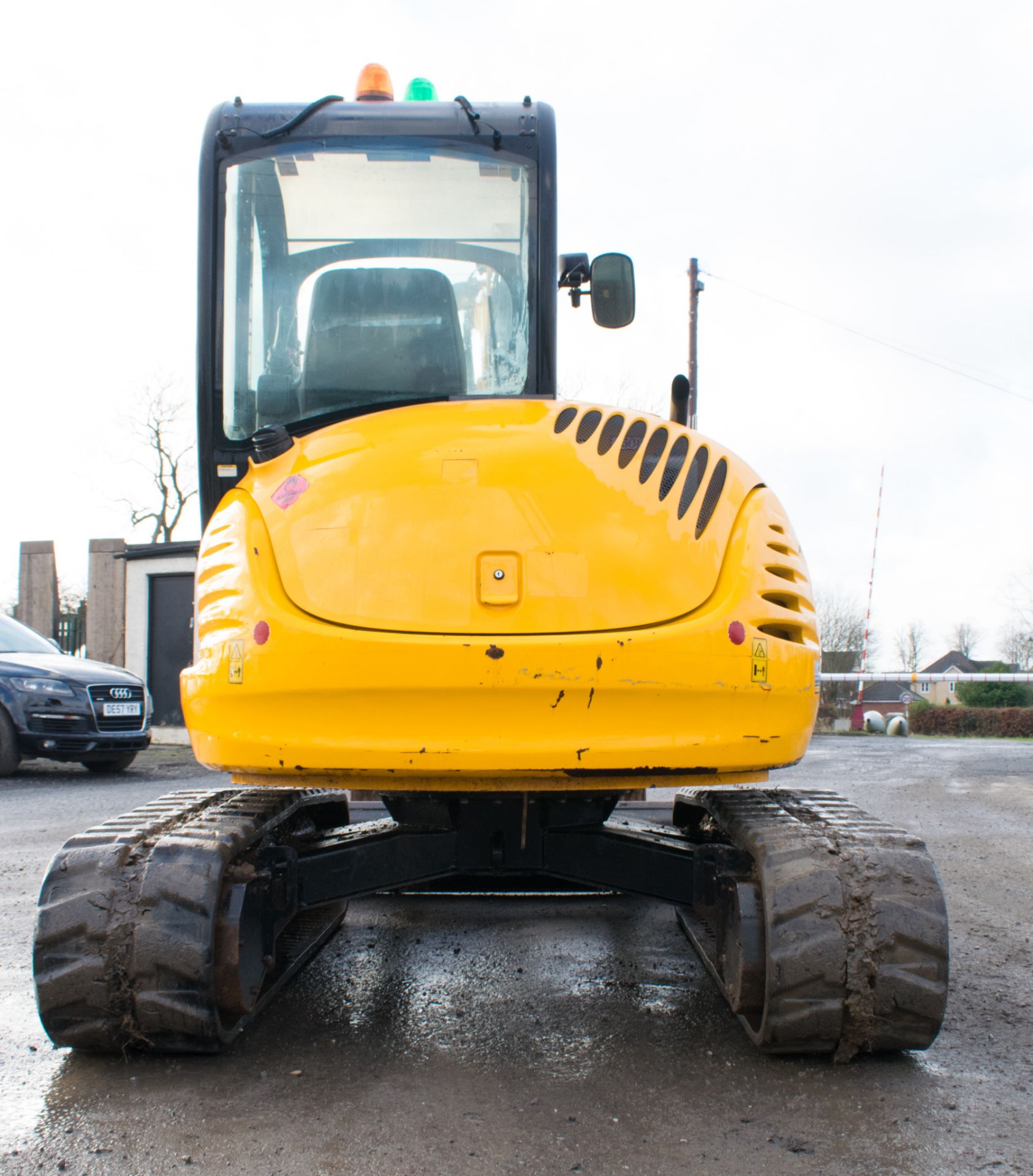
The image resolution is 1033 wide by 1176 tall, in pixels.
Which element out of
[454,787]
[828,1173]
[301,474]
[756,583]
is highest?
[301,474]

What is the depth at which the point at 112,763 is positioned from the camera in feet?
41.9

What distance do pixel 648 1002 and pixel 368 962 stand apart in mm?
1164

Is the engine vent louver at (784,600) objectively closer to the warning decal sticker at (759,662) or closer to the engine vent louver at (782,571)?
the engine vent louver at (782,571)

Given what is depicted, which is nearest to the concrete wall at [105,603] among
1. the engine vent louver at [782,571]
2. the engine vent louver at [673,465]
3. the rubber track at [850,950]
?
the engine vent louver at [673,465]

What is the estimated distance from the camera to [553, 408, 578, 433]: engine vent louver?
3.31m

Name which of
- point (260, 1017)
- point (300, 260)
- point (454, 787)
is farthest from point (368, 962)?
point (300, 260)

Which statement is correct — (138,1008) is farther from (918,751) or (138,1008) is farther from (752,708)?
(918,751)

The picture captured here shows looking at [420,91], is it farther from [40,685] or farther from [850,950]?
[40,685]

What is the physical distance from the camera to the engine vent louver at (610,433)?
10.7 feet

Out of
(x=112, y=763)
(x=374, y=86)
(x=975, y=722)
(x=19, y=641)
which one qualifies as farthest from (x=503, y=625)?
(x=975, y=722)

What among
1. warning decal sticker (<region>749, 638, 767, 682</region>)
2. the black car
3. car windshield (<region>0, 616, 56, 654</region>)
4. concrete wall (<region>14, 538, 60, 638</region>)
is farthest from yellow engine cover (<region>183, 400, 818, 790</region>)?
concrete wall (<region>14, 538, 60, 638</region>)

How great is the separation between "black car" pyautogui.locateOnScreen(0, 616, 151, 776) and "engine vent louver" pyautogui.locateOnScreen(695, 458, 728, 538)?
10051 millimetres

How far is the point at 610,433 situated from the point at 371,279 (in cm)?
130

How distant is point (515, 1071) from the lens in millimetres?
3184
